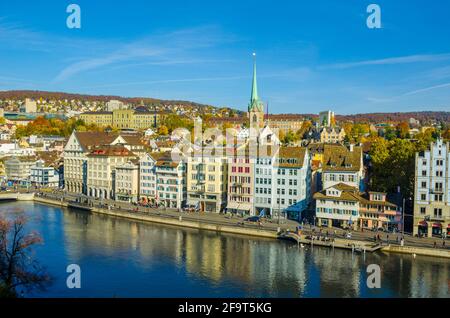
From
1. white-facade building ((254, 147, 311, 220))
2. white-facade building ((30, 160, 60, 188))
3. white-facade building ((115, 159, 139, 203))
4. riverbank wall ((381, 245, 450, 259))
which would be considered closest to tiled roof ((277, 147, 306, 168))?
white-facade building ((254, 147, 311, 220))

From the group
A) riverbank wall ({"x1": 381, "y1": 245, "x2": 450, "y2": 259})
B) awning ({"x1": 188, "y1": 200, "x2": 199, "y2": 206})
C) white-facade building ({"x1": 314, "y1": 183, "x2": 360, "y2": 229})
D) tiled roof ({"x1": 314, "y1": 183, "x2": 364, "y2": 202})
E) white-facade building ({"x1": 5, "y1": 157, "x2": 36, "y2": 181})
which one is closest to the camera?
riverbank wall ({"x1": 381, "y1": 245, "x2": 450, "y2": 259})

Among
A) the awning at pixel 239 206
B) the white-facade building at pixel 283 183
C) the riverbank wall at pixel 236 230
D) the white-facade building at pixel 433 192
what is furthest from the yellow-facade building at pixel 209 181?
the white-facade building at pixel 433 192

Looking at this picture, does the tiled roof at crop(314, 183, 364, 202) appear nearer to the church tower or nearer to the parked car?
the parked car

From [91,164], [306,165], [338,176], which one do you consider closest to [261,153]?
[306,165]

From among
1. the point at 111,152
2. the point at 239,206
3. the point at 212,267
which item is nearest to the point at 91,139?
the point at 111,152

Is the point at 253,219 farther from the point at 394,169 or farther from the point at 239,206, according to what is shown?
the point at 394,169

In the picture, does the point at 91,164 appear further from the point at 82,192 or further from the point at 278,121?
the point at 278,121
